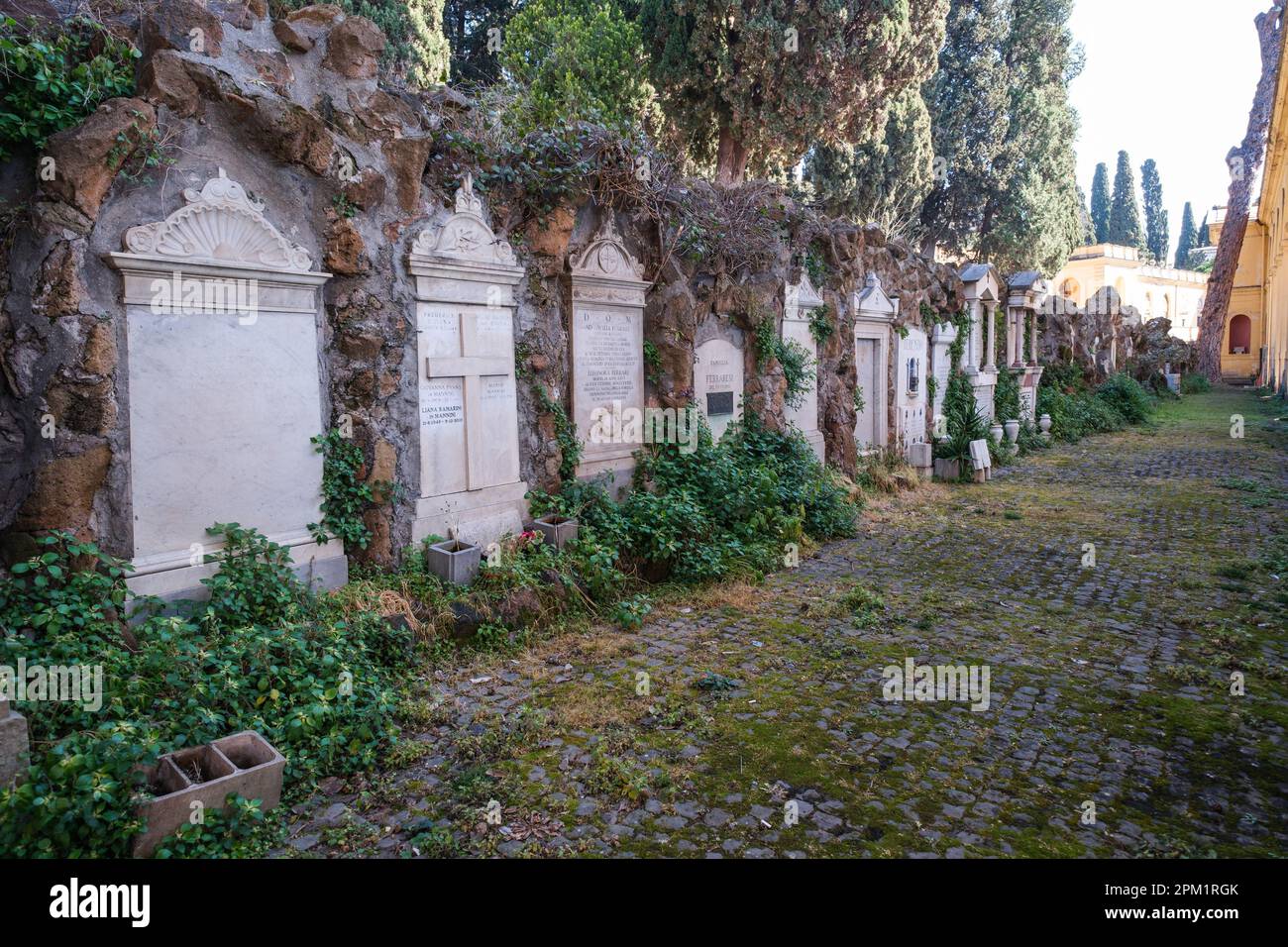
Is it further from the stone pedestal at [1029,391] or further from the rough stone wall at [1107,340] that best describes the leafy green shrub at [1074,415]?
the rough stone wall at [1107,340]

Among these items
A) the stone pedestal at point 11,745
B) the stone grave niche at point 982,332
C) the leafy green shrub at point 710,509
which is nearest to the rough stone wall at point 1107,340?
the stone grave niche at point 982,332

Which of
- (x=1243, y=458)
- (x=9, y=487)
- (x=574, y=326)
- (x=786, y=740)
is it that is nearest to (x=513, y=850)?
(x=786, y=740)

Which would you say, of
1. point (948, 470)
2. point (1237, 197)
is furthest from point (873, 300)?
point (1237, 197)

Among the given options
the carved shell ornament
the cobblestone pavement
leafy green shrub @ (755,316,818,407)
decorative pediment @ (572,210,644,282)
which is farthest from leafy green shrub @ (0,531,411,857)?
leafy green shrub @ (755,316,818,407)

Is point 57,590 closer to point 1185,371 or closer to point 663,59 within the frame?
point 663,59

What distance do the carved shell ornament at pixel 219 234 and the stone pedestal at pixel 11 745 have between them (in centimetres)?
269

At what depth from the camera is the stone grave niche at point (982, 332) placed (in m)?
15.2

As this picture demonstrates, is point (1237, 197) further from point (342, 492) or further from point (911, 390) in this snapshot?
point (342, 492)

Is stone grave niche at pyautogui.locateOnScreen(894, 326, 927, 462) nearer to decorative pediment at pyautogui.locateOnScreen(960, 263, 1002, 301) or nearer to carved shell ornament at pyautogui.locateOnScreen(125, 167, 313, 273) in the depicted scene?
decorative pediment at pyautogui.locateOnScreen(960, 263, 1002, 301)

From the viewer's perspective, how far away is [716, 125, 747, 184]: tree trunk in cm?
1702

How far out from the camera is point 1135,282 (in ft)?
154

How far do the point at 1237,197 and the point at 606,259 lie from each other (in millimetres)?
37784

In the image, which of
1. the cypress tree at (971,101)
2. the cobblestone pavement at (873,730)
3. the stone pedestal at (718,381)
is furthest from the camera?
the cypress tree at (971,101)

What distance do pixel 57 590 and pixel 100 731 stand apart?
125 cm
